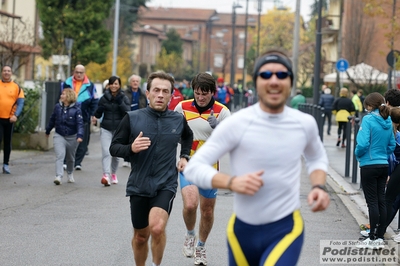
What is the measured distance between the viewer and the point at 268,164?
4.75 m

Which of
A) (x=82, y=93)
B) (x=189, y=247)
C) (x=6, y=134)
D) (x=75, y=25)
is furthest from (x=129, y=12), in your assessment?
(x=189, y=247)

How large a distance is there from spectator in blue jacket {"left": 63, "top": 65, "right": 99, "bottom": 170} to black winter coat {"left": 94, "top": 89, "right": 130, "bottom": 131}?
5.98 ft

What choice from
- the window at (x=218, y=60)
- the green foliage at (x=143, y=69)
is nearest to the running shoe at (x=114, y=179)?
the green foliage at (x=143, y=69)

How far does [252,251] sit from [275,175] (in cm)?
49

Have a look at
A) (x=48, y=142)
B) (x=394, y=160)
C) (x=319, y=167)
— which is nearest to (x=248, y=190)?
(x=319, y=167)

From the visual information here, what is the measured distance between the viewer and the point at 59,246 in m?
8.91

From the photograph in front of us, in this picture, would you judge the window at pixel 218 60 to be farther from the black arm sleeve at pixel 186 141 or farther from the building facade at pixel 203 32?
the black arm sleeve at pixel 186 141

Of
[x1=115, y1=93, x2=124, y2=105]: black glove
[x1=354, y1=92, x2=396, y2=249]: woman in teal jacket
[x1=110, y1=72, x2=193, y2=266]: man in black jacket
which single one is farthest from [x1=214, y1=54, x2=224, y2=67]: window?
[x1=110, y1=72, x2=193, y2=266]: man in black jacket

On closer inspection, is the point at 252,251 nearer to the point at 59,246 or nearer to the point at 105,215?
the point at 59,246

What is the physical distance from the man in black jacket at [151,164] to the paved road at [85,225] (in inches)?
57.1

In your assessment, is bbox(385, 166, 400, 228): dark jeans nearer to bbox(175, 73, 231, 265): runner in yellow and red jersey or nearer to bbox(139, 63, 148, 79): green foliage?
bbox(175, 73, 231, 265): runner in yellow and red jersey

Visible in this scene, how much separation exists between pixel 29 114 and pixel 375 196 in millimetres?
12558

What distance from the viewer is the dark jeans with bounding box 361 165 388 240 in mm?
9219

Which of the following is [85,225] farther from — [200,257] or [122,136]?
[122,136]
